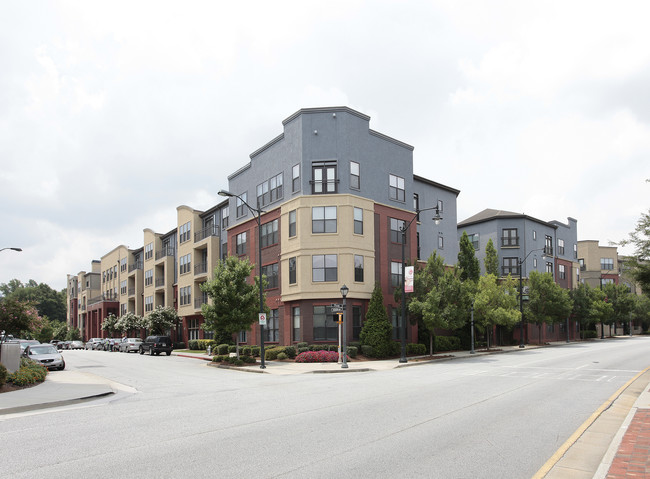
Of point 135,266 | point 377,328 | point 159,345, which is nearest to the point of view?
point 377,328

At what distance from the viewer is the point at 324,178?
3466 centimetres

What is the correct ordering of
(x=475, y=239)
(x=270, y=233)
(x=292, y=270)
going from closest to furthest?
(x=292, y=270), (x=270, y=233), (x=475, y=239)

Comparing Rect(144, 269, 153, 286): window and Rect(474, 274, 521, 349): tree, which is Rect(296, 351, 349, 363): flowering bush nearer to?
Rect(474, 274, 521, 349): tree

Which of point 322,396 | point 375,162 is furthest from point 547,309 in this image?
point 322,396

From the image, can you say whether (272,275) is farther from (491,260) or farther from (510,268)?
(510,268)

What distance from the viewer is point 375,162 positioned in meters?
36.9

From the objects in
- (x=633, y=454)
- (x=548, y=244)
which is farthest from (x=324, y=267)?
(x=548, y=244)

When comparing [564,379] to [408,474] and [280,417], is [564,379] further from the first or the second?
[408,474]

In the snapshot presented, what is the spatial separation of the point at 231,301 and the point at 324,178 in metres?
10.4

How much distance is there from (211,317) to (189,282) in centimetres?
2575

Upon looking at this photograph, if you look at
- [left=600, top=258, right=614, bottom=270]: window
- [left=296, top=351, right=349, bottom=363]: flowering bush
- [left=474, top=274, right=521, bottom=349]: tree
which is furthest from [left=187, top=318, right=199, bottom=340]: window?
[left=600, top=258, right=614, bottom=270]: window

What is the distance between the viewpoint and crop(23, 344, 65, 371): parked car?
1143 inches

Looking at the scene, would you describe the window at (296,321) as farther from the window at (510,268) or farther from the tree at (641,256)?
the window at (510,268)

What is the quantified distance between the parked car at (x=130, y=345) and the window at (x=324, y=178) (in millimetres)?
27245
